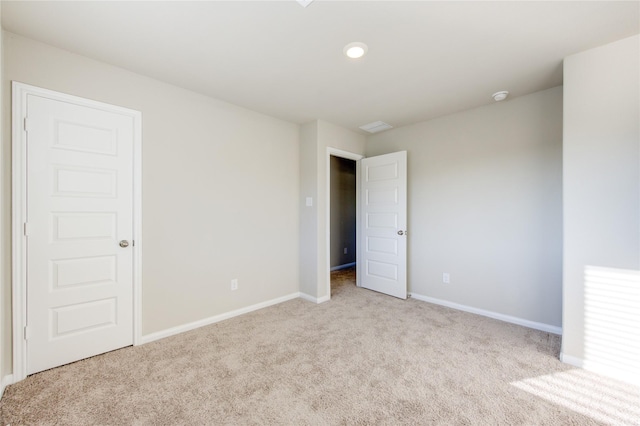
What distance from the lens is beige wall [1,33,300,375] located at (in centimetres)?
221

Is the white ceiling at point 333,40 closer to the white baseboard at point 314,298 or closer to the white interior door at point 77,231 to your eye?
the white interior door at point 77,231

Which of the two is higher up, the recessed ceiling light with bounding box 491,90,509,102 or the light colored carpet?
the recessed ceiling light with bounding box 491,90,509,102

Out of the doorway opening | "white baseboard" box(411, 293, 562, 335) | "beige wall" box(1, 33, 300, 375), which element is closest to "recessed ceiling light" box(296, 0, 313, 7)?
"beige wall" box(1, 33, 300, 375)

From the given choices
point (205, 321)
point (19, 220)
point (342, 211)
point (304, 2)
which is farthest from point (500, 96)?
point (19, 220)

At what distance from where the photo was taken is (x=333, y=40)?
2.03 m

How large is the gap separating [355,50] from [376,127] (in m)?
2.00

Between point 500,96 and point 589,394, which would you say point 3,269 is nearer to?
point 589,394

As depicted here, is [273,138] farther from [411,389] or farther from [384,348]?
[411,389]

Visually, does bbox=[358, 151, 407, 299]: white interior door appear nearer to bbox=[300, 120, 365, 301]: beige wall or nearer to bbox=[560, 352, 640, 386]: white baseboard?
bbox=[300, 120, 365, 301]: beige wall

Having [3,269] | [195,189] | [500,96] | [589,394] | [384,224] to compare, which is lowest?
[589,394]

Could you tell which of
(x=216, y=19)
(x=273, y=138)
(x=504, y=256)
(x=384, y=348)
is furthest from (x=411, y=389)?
(x=273, y=138)

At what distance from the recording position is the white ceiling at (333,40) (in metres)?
1.73

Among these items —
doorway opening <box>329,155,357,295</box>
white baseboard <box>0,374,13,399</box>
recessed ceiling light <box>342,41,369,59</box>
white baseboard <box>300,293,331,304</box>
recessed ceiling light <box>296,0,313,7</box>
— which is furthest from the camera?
doorway opening <box>329,155,357,295</box>

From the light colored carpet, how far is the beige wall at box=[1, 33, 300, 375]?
488 millimetres
